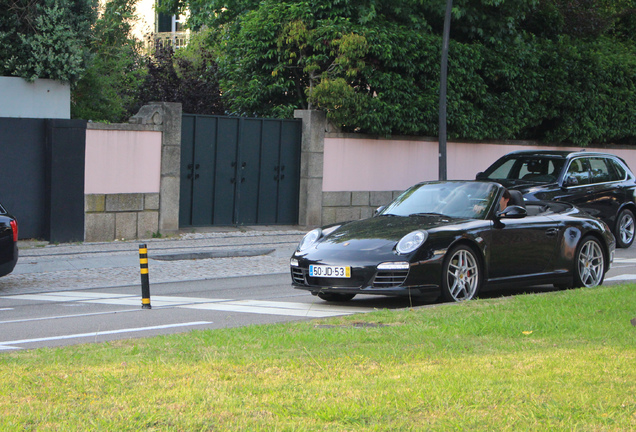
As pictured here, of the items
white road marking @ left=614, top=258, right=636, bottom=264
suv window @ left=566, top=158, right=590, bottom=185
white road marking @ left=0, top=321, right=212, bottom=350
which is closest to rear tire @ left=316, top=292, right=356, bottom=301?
white road marking @ left=0, top=321, right=212, bottom=350

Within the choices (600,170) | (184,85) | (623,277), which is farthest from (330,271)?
A: (184,85)

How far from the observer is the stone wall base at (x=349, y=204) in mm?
20562

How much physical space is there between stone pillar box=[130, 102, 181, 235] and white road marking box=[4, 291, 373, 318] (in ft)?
20.4

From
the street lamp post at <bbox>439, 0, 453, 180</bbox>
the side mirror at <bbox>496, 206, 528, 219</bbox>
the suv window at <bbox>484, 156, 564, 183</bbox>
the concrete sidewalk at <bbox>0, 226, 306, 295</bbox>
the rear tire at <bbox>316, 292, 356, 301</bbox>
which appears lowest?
the concrete sidewalk at <bbox>0, 226, 306, 295</bbox>

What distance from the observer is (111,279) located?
12.9 m

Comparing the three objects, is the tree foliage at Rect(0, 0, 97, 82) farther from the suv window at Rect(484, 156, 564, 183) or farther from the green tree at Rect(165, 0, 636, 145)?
the suv window at Rect(484, 156, 564, 183)

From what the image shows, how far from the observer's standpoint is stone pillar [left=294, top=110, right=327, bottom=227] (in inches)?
792

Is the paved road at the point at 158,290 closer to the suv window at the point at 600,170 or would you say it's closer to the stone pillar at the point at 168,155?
the stone pillar at the point at 168,155

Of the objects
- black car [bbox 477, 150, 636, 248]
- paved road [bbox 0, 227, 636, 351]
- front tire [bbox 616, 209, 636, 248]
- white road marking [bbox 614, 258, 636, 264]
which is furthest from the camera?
front tire [bbox 616, 209, 636, 248]

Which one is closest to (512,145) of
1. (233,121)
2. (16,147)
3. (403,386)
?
(233,121)

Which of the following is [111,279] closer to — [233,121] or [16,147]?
[16,147]

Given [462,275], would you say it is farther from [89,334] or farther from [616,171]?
[616,171]

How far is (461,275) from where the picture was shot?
9.80 meters

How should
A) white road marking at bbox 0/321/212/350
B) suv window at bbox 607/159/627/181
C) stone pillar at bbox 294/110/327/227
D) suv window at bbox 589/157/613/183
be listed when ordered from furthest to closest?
stone pillar at bbox 294/110/327/227, suv window at bbox 607/159/627/181, suv window at bbox 589/157/613/183, white road marking at bbox 0/321/212/350
